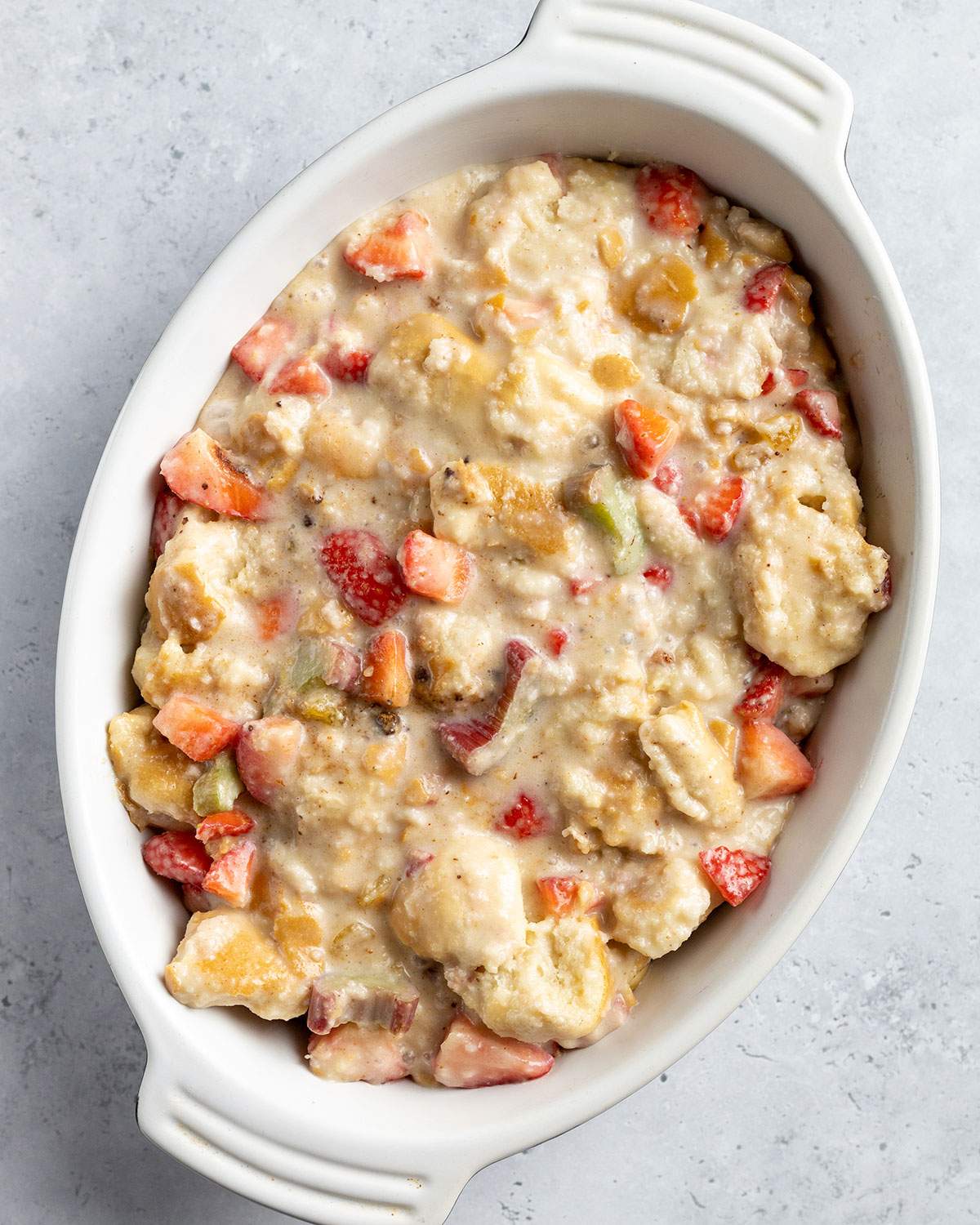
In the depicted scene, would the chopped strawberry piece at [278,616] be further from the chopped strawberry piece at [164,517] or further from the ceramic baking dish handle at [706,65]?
the ceramic baking dish handle at [706,65]

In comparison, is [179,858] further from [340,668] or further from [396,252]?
[396,252]

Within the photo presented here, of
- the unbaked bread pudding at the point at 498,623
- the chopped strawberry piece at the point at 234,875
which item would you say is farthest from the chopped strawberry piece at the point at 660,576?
the chopped strawberry piece at the point at 234,875

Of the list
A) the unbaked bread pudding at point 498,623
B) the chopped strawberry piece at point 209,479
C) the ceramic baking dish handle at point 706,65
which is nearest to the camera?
the ceramic baking dish handle at point 706,65

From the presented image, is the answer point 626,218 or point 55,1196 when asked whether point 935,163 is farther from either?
point 55,1196

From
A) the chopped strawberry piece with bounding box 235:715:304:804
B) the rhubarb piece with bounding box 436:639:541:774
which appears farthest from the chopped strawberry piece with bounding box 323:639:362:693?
the rhubarb piece with bounding box 436:639:541:774

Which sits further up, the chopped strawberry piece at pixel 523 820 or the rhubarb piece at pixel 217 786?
the chopped strawberry piece at pixel 523 820

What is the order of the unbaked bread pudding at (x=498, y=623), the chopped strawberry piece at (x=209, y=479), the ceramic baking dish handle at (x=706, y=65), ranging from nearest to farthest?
the ceramic baking dish handle at (x=706, y=65) < the unbaked bread pudding at (x=498, y=623) < the chopped strawberry piece at (x=209, y=479)

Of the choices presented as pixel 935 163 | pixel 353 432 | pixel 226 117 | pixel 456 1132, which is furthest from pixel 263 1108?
pixel 935 163
